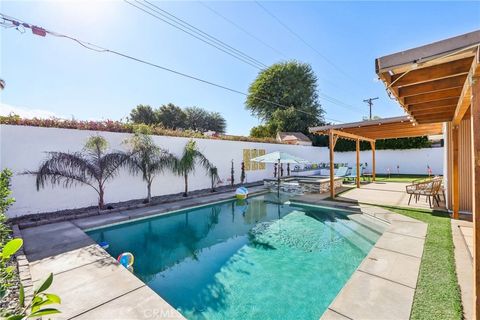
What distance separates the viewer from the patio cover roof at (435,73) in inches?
101

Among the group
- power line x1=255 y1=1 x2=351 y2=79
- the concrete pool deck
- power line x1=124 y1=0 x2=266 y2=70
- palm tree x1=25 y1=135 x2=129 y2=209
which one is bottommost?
the concrete pool deck

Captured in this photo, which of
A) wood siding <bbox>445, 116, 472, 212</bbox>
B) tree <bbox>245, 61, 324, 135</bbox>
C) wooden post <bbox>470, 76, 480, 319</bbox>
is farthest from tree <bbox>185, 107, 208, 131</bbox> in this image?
wooden post <bbox>470, 76, 480, 319</bbox>

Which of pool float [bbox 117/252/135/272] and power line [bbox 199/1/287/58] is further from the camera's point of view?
power line [bbox 199/1/287/58]

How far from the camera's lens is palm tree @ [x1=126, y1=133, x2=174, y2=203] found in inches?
357

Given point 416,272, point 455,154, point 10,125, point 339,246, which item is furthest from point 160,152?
point 455,154

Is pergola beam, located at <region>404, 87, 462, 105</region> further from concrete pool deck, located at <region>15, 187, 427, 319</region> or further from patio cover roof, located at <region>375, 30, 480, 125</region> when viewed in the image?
concrete pool deck, located at <region>15, 187, 427, 319</region>

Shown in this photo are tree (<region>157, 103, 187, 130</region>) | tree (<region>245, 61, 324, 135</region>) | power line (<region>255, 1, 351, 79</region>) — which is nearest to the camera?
power line (<region>255, 1, 351, 79</region>)

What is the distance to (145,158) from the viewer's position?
9.21m

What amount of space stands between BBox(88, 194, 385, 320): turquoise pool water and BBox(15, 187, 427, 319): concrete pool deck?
2.14 feet

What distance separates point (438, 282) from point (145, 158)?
369 inches

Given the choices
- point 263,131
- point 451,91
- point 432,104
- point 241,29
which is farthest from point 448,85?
point 263,131

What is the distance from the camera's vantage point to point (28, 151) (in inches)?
281

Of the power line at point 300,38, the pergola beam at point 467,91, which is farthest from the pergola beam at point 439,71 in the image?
the power line at point 300,38

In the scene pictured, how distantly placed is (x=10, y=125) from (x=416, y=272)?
11120 mm
